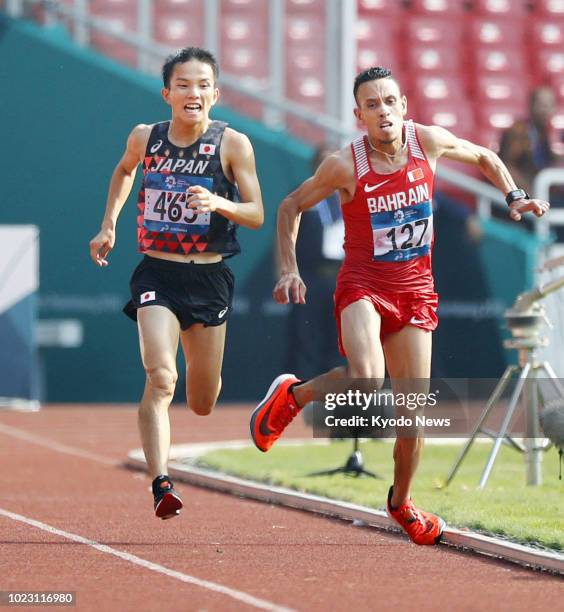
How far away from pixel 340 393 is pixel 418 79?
1461 centimetres

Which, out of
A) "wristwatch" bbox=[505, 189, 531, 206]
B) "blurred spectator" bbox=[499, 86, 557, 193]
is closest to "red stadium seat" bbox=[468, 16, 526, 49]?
"blurred spectator" bbox=[499, 86, 557, 193]

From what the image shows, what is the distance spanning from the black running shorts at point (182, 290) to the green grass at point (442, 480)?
6.13 ft

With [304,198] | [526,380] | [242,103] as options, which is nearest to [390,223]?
[304,198]

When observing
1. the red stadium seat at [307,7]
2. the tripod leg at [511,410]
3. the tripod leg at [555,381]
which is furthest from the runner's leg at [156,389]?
the red stadium seat at [307,7]

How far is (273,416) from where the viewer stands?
8.13 meters

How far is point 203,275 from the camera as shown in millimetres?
8625

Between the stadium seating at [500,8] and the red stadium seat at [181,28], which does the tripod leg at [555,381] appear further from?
the stadium seating at [500,8]

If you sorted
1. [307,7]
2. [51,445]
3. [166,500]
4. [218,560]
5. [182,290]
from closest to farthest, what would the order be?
[218,560], [166,500], [182,290], [51,445], [307,7]

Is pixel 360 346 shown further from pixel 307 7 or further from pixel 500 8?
pixel 500 8

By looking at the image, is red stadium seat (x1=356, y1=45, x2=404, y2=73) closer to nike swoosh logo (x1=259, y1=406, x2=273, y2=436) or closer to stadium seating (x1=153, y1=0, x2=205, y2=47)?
stadium seating (x1=153, y1=0, x2=205, y2=47)

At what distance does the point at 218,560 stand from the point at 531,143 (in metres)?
12.6

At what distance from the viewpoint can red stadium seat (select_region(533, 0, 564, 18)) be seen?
2283 cm

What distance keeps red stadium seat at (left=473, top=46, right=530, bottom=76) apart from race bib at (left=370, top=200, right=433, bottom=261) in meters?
14.9

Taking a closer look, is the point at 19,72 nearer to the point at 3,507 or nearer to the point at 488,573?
the point at 3,507
